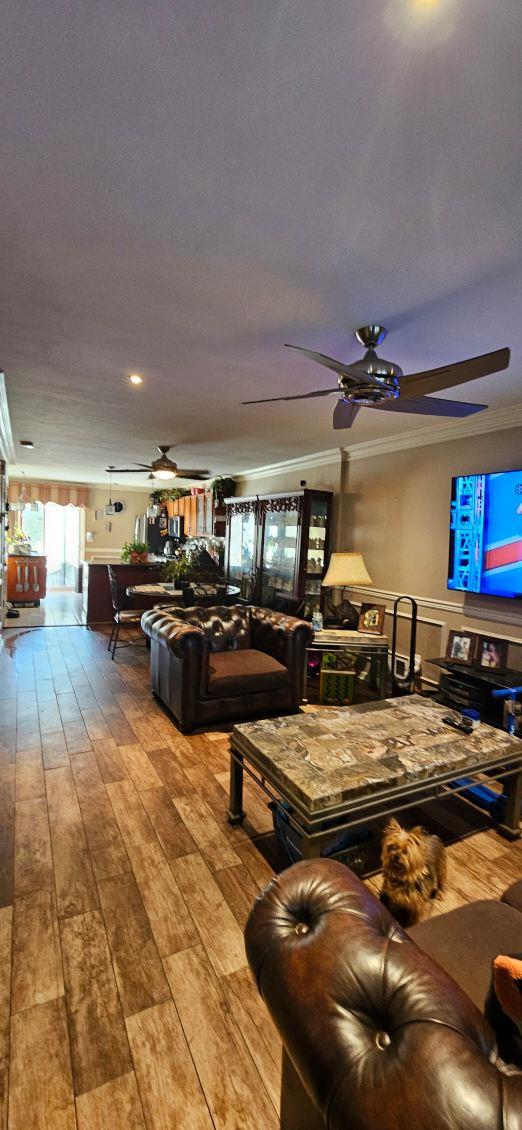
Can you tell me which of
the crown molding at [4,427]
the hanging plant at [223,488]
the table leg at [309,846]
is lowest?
the table leg at [309,846]

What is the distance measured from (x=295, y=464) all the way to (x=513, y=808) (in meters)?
4.74

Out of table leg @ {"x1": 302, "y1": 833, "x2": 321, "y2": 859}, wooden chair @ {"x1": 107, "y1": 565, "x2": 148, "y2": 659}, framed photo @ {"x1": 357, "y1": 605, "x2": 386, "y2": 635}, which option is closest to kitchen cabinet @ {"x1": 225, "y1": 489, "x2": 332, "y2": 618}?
framed photo @ {"x1": 357, "y1": 605, "x2": 386, "y2": 635}

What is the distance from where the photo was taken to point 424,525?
14.1ft

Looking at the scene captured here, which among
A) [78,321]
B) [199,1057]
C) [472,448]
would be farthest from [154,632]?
[472,448]

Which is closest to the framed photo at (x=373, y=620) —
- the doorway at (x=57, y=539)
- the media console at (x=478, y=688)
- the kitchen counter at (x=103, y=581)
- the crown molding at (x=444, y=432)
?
the media console at (x=478, y=688)

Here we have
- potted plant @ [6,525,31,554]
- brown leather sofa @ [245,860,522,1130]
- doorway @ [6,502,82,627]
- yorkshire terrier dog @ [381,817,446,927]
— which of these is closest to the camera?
brown leather sofa @ [245,860,522,1130]

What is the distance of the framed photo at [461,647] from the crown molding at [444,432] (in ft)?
5.34

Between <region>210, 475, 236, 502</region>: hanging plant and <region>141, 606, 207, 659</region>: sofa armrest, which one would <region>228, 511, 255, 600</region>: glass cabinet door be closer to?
<region>210, 475, 236, 502</region>: hanging plant

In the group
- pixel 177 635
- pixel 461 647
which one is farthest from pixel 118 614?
pixel 461 647

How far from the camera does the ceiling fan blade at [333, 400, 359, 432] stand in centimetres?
254

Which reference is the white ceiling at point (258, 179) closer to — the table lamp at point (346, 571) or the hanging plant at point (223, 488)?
the table lamp at point (346, 571)

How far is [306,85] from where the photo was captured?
1033 millimetres

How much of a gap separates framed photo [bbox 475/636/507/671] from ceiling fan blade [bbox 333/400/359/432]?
80.7 inches

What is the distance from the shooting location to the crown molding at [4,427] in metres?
3.37
